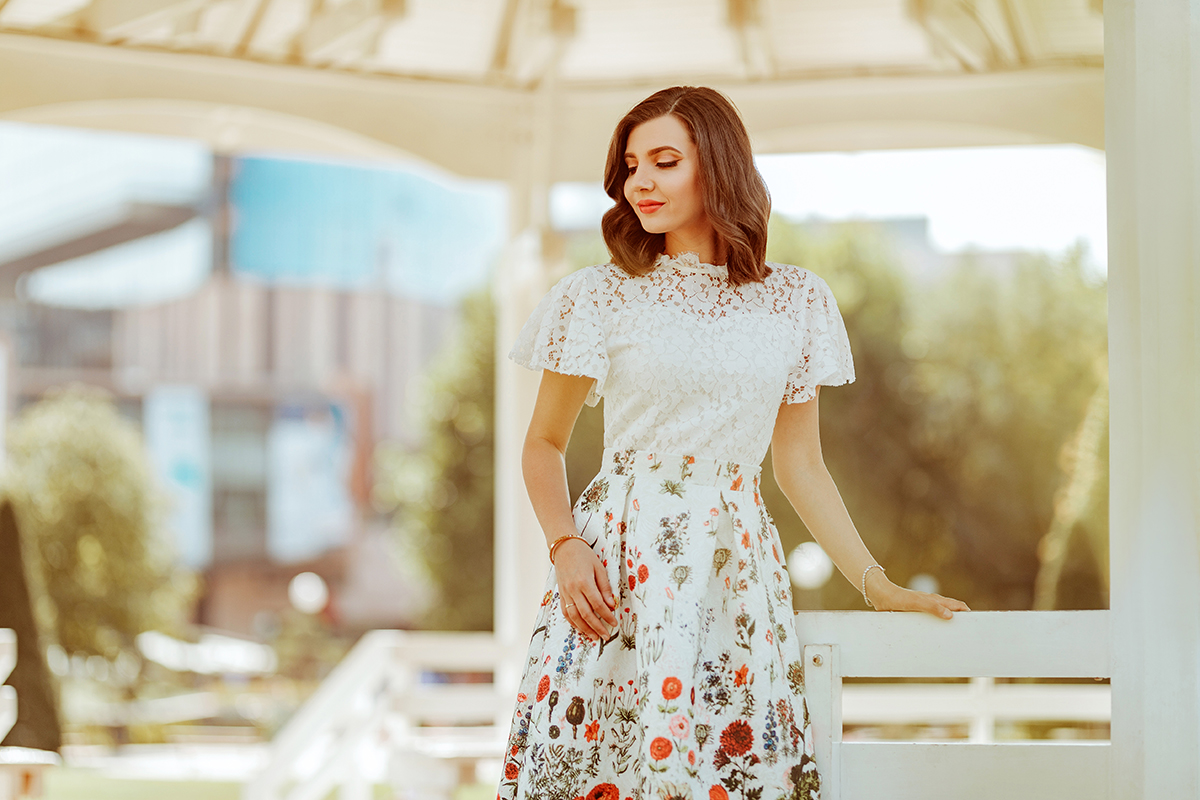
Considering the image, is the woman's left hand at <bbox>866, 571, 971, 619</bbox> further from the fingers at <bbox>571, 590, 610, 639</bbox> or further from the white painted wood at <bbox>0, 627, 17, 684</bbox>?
the white painted wood at <bbox>0, 627, 17, 684</bbox>

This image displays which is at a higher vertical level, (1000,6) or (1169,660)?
(1000,6)

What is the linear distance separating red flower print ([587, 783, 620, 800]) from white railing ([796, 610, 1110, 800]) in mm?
274

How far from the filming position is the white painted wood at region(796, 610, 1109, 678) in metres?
1.52

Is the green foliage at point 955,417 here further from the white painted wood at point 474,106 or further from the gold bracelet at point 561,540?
the gold bracelet at point 561,540

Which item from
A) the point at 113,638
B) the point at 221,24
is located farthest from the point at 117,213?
the point at 221,24

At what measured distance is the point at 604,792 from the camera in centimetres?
146

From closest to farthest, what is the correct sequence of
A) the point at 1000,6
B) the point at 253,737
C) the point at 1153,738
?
the point at 1153,738, the point at 1000,6, the point at 253,737

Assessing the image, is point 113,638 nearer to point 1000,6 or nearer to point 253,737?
point 253,737

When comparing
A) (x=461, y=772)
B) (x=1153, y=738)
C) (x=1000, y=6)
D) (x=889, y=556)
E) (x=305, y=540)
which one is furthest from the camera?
(x=305, y=540)

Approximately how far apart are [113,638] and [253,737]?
2.03 metres

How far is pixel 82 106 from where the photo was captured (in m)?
3.88

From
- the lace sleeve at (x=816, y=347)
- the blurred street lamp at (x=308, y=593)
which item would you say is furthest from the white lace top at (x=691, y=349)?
the blurred street lamp at (x=308, y=593)

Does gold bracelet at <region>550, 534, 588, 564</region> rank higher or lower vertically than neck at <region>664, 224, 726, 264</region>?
lower

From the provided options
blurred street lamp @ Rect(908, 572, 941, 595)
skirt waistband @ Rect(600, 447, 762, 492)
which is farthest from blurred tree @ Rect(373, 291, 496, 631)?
skirt waistband @ Rect(600, 447, 762, 492)
